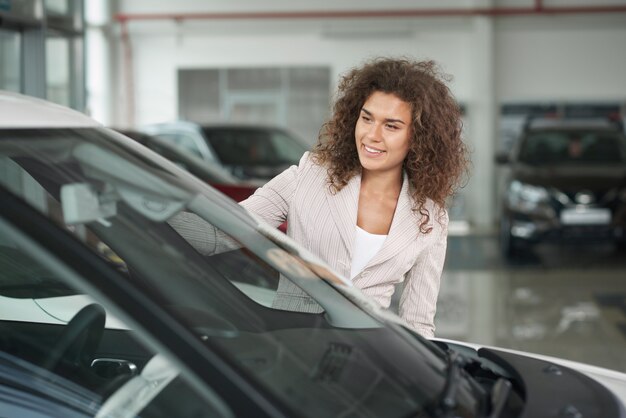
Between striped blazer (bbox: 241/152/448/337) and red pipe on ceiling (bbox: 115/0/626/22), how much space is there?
46.3ft

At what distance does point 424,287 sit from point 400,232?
0.17 metres

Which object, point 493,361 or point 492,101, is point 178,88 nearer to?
point 492,101

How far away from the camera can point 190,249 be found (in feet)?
5.68

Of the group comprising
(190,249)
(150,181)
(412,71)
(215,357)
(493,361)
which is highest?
(412,71)

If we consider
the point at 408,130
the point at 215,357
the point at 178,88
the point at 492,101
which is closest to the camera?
the point at 215,357

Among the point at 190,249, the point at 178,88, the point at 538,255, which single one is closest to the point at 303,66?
the point at 178,88

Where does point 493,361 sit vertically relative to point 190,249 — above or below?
below

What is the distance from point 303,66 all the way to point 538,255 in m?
6.73

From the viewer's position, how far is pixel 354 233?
2.67 meters

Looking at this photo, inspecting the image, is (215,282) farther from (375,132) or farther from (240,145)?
(240,145)

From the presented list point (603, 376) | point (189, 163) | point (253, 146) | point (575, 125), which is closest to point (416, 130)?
point (603, 376)

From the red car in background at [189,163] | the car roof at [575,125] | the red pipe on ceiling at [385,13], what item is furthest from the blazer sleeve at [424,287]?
the red pipe on ceiling at [385,13]

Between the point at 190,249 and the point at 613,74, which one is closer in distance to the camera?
the point at 190,249

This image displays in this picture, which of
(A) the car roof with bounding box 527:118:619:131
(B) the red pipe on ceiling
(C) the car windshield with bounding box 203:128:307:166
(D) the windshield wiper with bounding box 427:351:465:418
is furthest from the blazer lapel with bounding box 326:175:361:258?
(B) the red pipe on ceiling
